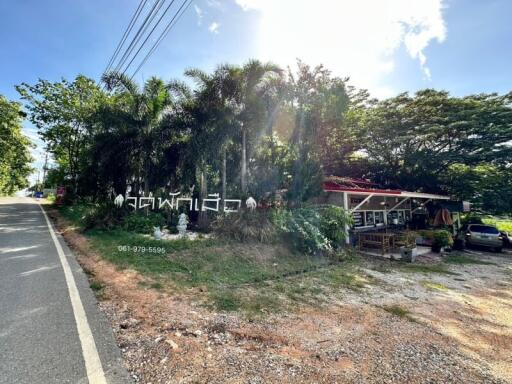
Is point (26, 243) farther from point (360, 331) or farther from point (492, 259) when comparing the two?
point (492, 259)

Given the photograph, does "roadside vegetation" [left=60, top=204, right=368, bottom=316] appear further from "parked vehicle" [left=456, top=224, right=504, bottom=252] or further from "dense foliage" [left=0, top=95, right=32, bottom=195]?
"dense foliage" [left=0, top=95, right=32, bottom=195]

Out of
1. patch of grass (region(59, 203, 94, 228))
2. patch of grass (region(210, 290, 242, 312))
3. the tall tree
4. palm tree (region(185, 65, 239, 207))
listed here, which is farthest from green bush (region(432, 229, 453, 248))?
the tall tree

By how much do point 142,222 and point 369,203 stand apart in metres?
12.4

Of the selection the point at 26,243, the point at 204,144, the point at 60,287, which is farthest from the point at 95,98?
the point at 60,287

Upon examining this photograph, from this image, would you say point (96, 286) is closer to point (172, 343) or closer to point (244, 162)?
point (172, 343)

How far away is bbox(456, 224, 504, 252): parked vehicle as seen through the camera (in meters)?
14.2

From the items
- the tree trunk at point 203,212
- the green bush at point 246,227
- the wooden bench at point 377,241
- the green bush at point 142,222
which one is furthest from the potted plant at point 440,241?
the green bush at point 142,222

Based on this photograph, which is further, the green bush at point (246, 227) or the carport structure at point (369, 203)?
the carport structure at point (369, 203)

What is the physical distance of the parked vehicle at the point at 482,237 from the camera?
46.5 ft

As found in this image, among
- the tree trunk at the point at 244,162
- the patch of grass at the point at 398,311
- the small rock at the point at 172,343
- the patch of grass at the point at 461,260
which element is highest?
the tree trunk at the point at 244,162

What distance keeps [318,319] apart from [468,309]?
3.68m

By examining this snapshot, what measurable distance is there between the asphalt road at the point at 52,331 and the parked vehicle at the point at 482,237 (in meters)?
17.3

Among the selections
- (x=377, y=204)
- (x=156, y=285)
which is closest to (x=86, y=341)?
(x=156, y=285)

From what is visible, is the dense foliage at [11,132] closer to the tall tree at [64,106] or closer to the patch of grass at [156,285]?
the tall tree at [64,106]
